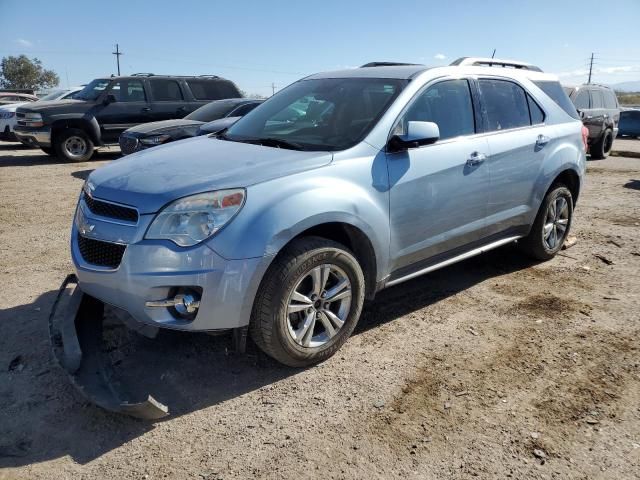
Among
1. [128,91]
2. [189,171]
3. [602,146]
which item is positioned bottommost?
[602,146]

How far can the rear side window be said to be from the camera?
16.5 ft

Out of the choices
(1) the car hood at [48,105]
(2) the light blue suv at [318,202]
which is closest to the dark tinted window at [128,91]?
(1) the car hood at [48,105]

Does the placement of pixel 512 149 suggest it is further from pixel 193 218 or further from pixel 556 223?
pixel 193 218

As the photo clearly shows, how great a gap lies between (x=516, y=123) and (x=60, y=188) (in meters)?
7.44

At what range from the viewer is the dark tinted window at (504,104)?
4.28m

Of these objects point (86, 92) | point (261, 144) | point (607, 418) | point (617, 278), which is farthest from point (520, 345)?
point (86, 92)

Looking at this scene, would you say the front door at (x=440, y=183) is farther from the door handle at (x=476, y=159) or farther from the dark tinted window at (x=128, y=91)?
the dark tinted window at (x=128, y=91)

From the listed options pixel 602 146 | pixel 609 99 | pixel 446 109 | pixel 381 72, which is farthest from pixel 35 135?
pixel 609 99

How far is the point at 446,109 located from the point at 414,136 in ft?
2.36

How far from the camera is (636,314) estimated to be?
409cm

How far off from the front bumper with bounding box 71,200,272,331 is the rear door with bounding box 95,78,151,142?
10281 millimetres

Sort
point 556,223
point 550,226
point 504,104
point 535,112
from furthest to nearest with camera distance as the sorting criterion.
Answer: point 556,223 → point 550,226 → point 535,112 → point 504,104

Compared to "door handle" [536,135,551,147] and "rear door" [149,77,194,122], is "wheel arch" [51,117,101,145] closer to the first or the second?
"rear door" [149,77,194,122]

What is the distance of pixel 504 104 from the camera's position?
4.46 metres
